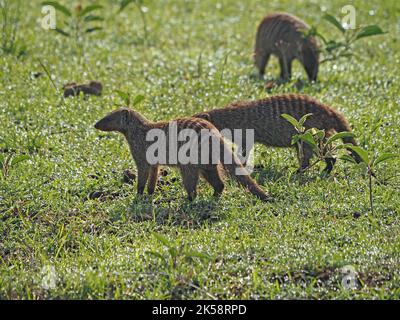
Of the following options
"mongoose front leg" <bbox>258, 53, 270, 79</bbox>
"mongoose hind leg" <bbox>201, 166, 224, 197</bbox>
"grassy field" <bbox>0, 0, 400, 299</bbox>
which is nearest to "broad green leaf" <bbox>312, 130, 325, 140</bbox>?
"grassy field" <bbox>0, 0, 400, 299</bbox>

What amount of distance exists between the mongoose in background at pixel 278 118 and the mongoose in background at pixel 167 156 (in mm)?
459

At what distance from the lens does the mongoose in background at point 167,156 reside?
476 cm

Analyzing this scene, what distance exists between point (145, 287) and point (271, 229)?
2.74ft

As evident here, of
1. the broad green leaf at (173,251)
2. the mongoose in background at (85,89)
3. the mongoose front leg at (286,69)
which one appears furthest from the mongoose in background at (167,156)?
the mongoose front leg at (286,69)

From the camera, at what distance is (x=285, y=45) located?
689 centimetres

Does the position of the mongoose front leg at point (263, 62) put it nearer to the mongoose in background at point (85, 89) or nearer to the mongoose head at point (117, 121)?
the mongoose in background at point (85, 89)

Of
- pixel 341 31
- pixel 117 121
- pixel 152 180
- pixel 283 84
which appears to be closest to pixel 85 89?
pixel 117 121

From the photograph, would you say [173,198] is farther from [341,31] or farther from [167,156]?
[341,31]

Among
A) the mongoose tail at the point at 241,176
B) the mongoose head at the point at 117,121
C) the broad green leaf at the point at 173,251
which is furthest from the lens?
the mongoose head at the point at 117,121

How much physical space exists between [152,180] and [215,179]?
0.37 meters

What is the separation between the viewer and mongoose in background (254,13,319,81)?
674 cm
